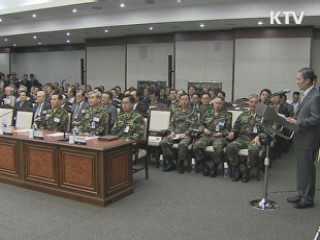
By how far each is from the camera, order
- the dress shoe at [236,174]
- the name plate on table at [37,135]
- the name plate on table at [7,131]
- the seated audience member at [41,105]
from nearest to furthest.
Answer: the name plate on table at [37,135]
the name plate on table at [7,131]
the dress shoe at [236,174]
the seated audience member at [41,105]

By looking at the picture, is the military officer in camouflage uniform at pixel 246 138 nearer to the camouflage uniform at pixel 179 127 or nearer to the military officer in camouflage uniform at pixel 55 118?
the camouflage uniform at pixel 179 127

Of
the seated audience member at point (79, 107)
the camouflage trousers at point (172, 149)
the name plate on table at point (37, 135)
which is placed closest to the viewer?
the name plate on table at point (37, 135)

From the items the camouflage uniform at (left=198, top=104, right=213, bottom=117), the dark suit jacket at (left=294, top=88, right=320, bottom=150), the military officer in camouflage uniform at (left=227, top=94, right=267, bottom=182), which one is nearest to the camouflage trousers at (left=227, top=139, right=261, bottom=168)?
the military officer in camouflage uniform at (left=227, top=94, right=267, bottom=182)

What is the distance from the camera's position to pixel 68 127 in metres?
5.85

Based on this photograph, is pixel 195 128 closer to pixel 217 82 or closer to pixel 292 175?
pixel 292 175

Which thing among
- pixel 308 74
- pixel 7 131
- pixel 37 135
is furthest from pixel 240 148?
pixel 7 131

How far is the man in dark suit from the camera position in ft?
12.4

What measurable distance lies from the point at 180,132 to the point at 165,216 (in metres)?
2.23

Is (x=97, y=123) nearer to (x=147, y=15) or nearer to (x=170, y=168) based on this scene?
(x=170, y=168)

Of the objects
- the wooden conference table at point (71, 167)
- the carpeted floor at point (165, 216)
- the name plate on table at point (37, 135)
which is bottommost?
the carpeted floor at point (165, 216)

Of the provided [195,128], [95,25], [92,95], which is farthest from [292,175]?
[95,25]

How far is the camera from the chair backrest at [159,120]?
19.8 feet

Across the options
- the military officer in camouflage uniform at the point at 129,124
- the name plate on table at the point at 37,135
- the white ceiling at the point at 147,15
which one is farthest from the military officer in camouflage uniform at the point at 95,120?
the white ceiling at the point at 147,15

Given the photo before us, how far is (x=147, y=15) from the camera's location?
384 inches
